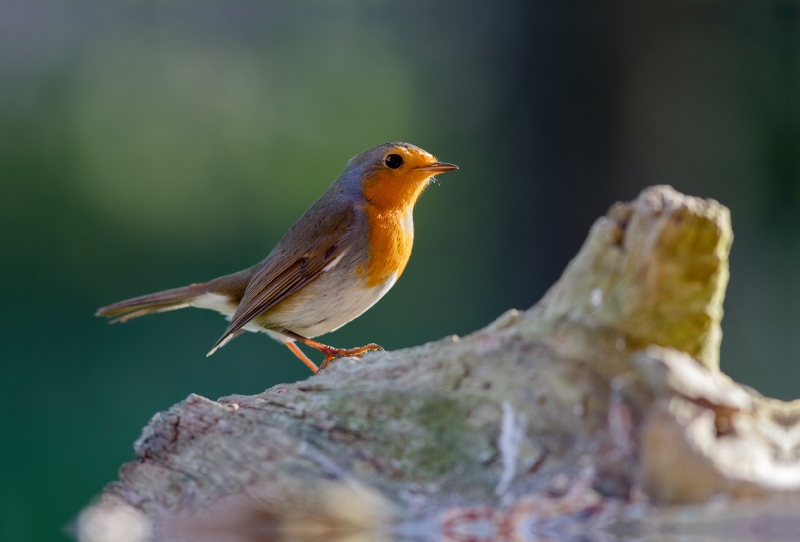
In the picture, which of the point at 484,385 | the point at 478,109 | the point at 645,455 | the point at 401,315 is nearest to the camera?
the point at 645,455

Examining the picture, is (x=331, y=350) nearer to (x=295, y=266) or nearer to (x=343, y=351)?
(x=343, y=351)

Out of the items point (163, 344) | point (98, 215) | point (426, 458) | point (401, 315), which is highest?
point (98, 215)

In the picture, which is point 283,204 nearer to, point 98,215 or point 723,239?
point 98,215

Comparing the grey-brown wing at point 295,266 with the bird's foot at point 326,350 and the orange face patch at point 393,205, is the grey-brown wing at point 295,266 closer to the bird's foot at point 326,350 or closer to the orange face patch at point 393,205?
the orange face patch at point 393,205

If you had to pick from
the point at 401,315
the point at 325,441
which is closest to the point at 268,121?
the point at 401,315

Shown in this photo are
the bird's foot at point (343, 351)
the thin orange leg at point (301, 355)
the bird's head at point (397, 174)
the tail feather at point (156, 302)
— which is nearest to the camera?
the bird's foot at point (343, 351)

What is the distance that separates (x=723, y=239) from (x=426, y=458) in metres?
0.99

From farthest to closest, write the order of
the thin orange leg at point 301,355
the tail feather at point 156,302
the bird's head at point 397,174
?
the tail feather at point 156,302, the bird's head at point 397,174, the thin orange leg at point 301,355

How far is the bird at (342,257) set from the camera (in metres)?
4.13

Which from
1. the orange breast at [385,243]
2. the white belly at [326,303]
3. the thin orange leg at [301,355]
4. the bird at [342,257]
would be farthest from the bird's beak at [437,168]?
the thin orange leg at [301,355]

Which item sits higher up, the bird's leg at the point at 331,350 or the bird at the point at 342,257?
the bird at the point at 342,257

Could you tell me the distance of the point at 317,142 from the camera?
1123cm

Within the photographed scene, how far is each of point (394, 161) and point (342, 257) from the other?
55cm

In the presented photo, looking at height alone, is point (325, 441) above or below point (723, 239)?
below
